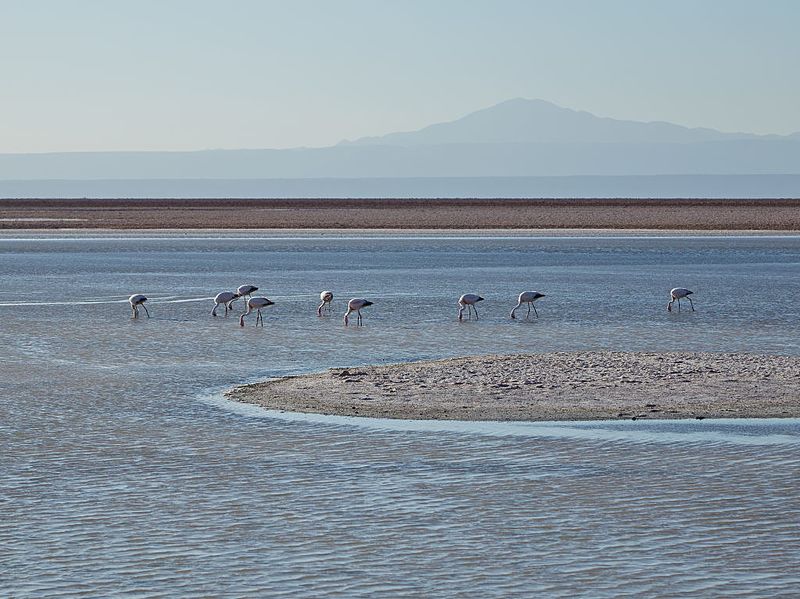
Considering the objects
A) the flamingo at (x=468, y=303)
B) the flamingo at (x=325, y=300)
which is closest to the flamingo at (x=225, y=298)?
the flamingo at (x=325, y=300)

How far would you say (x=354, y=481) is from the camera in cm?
1105

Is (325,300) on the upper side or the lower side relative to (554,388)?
upper

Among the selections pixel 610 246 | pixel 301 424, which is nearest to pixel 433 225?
pixel 610 246

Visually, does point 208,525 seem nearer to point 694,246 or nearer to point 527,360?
point 527,360

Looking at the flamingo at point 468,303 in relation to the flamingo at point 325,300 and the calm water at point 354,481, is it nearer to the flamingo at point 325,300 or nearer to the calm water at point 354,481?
the calm water at point 354,481

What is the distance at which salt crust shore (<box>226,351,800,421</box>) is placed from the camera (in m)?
14.2

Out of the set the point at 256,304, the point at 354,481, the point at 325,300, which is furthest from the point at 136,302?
the point at 354,481

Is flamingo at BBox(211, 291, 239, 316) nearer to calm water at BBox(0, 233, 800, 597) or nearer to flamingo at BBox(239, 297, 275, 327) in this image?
flamingo at BBox(239, 297, 275, 327)

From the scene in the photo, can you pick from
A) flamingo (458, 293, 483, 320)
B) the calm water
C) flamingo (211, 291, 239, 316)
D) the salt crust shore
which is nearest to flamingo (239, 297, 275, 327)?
the calm water

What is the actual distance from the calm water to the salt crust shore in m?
0.58

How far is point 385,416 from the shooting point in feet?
45.9

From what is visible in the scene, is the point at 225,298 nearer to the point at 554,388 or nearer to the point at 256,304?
the point at 256,304

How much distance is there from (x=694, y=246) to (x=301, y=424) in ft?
122

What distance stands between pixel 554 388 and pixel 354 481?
4957 millimetres
